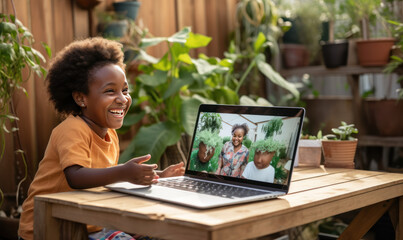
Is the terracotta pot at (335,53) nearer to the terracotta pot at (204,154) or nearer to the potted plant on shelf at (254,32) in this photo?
the potted plant on shelf at (254,32)

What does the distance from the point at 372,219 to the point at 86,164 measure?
91 centimetres

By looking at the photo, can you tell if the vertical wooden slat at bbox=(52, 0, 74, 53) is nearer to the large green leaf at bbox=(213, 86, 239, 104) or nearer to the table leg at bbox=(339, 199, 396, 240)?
the large green leaf at bbox=(213, 86, 239, 104)

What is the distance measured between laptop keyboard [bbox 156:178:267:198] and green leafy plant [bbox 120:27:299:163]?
4.31ft

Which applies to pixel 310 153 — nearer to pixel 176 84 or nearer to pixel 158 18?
pixel 176 84

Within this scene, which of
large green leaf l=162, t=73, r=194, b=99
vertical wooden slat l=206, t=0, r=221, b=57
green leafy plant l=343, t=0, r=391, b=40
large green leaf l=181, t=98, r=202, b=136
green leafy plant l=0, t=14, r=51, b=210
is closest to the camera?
green leafy plant l=0, t=14, r=51, b=210

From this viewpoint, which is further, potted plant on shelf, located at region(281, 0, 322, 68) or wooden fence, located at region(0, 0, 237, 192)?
potted plant on shelf, located at region(281, 0, 322, 68)

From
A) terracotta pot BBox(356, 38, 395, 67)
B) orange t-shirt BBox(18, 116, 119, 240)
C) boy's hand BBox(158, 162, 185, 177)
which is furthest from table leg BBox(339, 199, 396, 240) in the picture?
terracotta pot BBox(356, 38, 395, 67)

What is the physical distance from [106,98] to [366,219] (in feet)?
3.02

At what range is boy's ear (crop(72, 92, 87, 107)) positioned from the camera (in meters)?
1.74

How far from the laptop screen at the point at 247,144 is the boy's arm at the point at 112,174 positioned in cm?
20

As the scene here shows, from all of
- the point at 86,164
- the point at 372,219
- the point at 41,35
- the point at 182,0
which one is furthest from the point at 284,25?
the point at 86,164

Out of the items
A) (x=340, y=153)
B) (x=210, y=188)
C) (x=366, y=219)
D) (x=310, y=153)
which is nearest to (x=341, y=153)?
(x=340, y=153)

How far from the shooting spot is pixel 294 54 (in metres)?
4.20

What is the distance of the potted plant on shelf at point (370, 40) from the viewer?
3.42 metres
